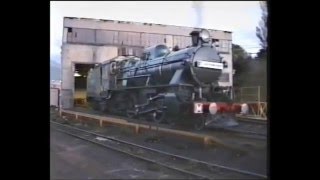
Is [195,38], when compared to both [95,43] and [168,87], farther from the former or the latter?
[95,43]

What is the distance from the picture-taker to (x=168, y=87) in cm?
478

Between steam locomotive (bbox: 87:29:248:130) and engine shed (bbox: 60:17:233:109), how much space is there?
1.29 feet

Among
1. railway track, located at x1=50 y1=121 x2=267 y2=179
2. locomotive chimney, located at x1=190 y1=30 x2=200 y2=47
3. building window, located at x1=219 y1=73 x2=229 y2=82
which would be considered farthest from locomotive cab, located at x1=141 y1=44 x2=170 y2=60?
railway track, located at x1=50 y1=121 x2=267 y2=179

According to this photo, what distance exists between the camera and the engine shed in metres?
A: 2.86

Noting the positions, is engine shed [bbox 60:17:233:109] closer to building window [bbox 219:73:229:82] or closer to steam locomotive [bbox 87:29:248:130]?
steam locomotive [bbox 87:29:248:130]

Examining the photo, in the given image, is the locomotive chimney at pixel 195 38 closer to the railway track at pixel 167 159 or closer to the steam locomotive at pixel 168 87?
the steam locomotive at pixel 168 87

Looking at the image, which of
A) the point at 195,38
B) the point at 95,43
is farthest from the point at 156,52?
the point at 95,43

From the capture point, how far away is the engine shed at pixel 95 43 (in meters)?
2.86

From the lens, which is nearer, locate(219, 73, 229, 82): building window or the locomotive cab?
the locomotive cab

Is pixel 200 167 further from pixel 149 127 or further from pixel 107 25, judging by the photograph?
pixel 107 25

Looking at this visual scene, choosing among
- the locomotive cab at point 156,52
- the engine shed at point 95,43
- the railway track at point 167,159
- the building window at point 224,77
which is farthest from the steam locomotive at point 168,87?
the railway track at point 167,159

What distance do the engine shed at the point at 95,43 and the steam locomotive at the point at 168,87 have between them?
39cm
